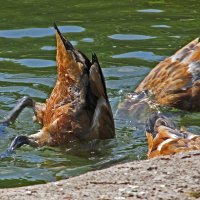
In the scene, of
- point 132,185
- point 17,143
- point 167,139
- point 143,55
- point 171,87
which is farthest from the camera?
point 143,55

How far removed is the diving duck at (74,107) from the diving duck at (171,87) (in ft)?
3.23

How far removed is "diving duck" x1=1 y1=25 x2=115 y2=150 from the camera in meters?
9.12

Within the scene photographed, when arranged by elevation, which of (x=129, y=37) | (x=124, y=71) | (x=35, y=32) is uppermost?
(x=35, y=32)

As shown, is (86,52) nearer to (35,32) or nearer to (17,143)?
(35,32)

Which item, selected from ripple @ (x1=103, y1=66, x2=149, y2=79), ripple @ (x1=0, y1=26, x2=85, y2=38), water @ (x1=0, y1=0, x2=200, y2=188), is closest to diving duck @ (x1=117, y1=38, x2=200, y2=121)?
water @ (x1=0, y1=0, x2=200, y2=188)

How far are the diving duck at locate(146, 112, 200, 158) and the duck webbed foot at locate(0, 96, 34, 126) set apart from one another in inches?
72.4

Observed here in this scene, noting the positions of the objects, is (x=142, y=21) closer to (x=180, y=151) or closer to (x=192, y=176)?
(x=180, y=151)

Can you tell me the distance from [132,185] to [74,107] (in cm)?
339

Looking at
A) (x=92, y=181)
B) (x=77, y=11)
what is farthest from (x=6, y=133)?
(x=77, y=11)

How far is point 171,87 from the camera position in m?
10.8

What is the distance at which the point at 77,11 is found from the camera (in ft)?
50.2

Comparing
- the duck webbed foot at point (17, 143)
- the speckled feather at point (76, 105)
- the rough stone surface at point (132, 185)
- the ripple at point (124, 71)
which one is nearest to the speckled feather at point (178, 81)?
the ripple at point (124, 71)

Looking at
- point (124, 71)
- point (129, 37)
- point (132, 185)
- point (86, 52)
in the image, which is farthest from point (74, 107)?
point (129, 37)

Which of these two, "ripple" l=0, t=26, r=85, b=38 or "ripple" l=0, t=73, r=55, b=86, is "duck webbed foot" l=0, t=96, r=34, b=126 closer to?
"ripple" l=0, t=73, r=55, b=86
